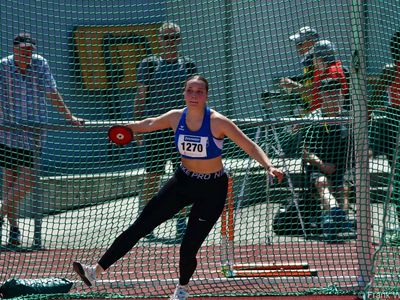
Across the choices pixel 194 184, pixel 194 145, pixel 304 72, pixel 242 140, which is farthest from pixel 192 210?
pixel 304 72

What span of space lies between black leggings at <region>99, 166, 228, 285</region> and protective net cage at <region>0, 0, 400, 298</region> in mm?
1062

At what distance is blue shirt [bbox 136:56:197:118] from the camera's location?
8406 mm

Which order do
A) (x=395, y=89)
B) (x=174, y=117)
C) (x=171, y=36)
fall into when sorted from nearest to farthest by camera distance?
(x=174, y=117) < (x=395, y=89) < (x=171, y=36)

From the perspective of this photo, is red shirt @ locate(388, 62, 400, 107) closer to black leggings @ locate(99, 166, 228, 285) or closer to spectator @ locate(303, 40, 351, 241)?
spectator @ locate(303, 40, 351, 241)

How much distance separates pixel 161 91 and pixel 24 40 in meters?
1.32

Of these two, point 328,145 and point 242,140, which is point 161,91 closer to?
point 328,145

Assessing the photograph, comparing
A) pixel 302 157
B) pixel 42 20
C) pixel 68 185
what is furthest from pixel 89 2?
pixel 302 157

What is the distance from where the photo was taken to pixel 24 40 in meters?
8.22

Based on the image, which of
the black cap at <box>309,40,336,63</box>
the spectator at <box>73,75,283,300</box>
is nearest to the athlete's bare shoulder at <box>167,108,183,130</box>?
the spectator at <box>73,75,283,300</box>

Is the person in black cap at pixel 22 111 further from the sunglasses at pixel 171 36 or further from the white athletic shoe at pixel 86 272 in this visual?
the white athletic shoe at pixel 86 272

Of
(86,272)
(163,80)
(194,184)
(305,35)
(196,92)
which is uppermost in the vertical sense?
(305,35)

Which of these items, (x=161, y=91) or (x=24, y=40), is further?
(x=161, y=91)

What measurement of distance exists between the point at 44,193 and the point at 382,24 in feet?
12.1

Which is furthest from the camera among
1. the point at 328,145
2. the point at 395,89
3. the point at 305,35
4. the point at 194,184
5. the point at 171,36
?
the point at 328,145
